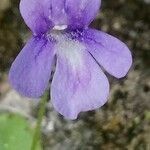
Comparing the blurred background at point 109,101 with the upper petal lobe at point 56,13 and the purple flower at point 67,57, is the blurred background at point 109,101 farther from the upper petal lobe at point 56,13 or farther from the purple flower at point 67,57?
the upper petal lobe at point 56,13

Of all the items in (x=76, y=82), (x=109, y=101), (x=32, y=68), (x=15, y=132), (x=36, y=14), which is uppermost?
(x=36, y=14)

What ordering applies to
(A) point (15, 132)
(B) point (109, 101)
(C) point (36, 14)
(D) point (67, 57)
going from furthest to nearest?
(B) point (109, 101) < (A) point (15, 132) < (D) point (67, 57) < (C) point (36, 14)

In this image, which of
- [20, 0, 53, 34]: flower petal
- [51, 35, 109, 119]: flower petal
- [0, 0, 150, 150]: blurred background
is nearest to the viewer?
[20, 0, 53, 34]: flower petal

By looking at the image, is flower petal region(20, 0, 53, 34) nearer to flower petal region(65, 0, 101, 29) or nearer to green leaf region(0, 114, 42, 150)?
flower petal region(65, 0, 101, 29)

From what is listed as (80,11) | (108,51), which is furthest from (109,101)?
(80,11)

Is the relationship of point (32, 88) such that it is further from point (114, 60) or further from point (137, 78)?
point (137, 78)

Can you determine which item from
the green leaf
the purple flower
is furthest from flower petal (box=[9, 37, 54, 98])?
the green leaf

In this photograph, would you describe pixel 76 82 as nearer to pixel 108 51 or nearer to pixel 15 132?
pixel 108 51

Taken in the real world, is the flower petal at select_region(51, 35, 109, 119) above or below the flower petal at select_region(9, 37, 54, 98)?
below

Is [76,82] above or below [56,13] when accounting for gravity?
below

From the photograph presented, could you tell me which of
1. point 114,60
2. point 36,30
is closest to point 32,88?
point 36,30
